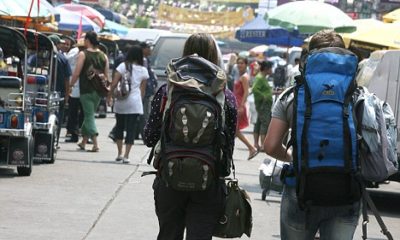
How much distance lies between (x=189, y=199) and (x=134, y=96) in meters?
9.80

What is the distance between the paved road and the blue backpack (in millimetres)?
4021

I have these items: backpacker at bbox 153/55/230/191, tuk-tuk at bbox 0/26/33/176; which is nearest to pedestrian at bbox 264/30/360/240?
backpacker at bbox 153/55/230/191

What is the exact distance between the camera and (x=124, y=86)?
16.2 m

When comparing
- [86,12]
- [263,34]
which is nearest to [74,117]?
[263,34]

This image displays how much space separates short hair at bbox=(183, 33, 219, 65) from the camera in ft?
22.1

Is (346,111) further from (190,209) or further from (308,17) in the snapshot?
(308,17)

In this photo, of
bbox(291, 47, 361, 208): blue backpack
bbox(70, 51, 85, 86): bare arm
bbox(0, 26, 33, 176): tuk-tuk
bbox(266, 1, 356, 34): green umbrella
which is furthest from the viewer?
bbox(266, 1, 356, 34): green umbrella

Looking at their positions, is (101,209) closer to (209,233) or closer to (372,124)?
(209,233)

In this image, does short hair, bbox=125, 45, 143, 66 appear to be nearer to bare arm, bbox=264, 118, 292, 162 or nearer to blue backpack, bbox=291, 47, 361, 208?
bare arm, bbox=264, 118, 292, 162

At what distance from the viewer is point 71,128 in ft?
63.9

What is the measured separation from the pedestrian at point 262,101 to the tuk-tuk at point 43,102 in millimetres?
6015

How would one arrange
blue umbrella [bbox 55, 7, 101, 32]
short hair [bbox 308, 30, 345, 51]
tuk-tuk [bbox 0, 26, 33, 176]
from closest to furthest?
1. short hair [bbox 308, 30, 345, 51]
2. tuk-tuk [bbox 0, 26, 33, 176]
3. blue umbrella [bbox 55, 7, 101, 32]

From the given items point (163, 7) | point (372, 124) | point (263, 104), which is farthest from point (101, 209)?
point (163, 7)

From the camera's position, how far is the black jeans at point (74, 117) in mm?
19184
